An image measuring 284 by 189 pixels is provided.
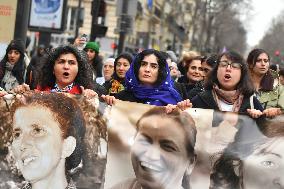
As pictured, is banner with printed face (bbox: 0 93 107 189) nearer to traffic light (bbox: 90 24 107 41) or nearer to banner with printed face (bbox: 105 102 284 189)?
banner with printed face (bbox: 105 102 284 189)

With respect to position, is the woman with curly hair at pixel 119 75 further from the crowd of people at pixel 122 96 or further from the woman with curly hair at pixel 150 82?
the woman with curly hair at pixel 150 82

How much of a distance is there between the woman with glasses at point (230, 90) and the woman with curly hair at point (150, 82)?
0.24 m

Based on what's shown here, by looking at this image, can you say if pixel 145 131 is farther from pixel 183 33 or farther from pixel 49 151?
pixel 183 33

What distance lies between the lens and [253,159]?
15.9 ft

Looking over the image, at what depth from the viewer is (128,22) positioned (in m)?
16.9

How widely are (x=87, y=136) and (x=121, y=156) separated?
0.28 m

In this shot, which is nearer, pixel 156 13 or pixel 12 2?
pixel 12 2

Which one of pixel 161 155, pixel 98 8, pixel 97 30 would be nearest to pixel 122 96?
pixel 161 155

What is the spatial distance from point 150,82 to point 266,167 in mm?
1159

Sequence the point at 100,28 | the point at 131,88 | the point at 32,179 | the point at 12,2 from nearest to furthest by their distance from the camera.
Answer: the point at 32,179
the point at 131,88
the point at 12,2
the point at 100,28

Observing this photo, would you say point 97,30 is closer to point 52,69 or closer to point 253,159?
point 52,69

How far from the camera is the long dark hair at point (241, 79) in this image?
17.1 feet

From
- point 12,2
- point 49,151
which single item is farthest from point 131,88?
point 12,2

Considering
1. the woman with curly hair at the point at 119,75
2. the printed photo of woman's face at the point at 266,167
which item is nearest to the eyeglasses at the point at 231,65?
the printed photo of woman's face at the point at 266,167
